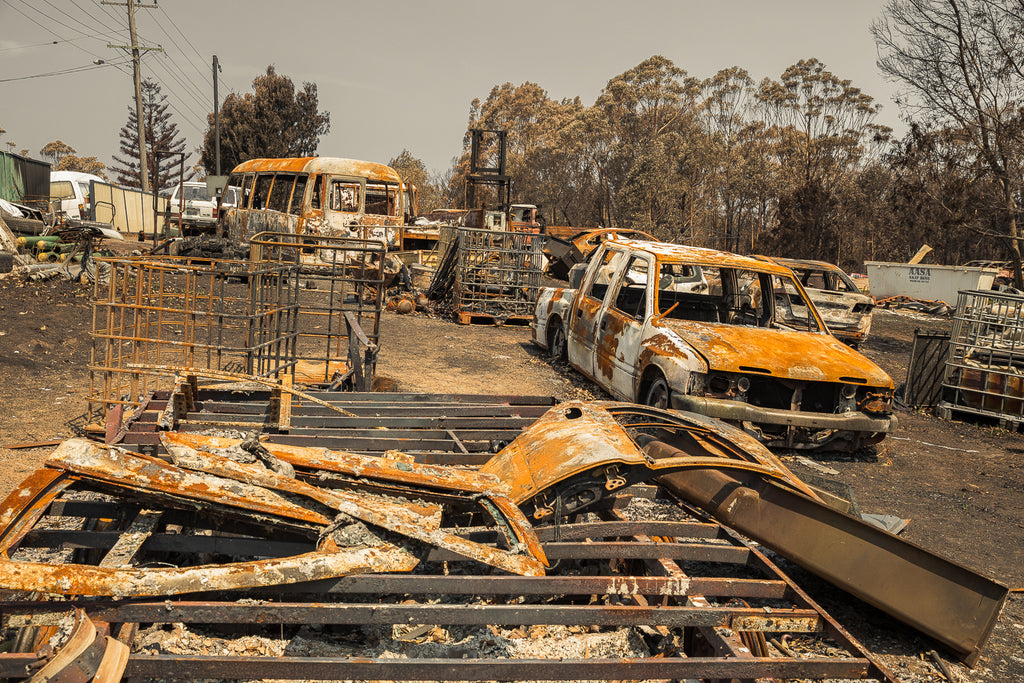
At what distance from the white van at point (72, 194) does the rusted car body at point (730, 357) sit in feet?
79.5

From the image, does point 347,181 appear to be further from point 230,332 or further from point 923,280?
point 923,280

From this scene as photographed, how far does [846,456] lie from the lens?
25.0 ft

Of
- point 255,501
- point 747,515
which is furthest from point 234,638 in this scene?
point 747,515

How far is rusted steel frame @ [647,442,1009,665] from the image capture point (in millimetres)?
3232

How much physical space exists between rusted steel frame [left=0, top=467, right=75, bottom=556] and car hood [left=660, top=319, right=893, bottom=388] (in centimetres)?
525

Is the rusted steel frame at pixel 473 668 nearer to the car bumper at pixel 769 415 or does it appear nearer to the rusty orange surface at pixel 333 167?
the car bumper at pixel 769 415

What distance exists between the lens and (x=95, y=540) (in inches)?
114

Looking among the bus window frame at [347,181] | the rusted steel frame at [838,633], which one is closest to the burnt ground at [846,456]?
the rusted steel frame at [838,633]

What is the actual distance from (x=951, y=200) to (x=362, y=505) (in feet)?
57.4

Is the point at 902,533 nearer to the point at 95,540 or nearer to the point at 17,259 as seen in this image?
the point at 95,540

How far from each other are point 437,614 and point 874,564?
2092 mm

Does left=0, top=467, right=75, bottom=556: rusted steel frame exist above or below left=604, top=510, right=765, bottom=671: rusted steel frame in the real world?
above

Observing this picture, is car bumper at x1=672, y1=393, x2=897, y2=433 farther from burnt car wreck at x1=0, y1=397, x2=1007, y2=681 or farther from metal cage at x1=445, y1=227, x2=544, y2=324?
metal cage at x1=445, y1=227, x2=544, y2=324

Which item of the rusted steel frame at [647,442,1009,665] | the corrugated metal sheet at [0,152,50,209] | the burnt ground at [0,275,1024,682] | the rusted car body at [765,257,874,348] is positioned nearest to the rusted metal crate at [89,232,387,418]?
the burnt ground at [0,275,1024,682]
